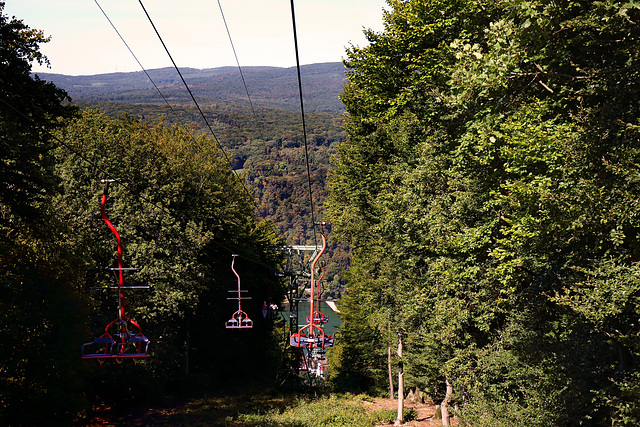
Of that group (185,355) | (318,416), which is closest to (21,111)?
(318,416)

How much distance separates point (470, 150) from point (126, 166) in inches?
965

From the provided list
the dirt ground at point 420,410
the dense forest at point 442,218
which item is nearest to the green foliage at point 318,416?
the dirt ground at point 420,410

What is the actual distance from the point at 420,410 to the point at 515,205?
29.9 meters

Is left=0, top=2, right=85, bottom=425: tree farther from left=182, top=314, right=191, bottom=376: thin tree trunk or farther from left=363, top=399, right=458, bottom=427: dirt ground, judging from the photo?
left=182, top=314, right=191, bottom=376: thin tree trunk

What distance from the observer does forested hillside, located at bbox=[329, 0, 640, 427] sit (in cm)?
1172

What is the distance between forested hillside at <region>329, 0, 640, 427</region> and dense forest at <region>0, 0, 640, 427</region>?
0.08m

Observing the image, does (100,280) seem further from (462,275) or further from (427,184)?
(462,275)

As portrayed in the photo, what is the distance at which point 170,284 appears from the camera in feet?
118

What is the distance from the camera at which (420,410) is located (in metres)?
41.2

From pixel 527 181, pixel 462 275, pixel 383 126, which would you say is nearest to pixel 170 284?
pixel 383 126

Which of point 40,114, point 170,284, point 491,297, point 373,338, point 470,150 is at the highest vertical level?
point 40,114

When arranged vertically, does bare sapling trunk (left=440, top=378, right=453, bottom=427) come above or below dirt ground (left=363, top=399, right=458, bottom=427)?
Answer: above

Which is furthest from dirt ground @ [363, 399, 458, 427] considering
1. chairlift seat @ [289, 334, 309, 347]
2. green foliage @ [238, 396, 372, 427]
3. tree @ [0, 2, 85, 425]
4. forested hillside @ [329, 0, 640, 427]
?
tree @ [0, 2, 85, 425]

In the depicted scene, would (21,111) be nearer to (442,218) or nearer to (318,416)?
(442,218)
